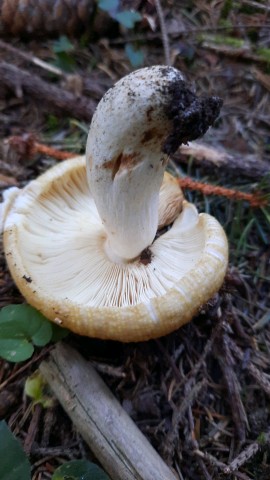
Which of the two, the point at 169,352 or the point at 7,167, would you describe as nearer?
the point at 169,352

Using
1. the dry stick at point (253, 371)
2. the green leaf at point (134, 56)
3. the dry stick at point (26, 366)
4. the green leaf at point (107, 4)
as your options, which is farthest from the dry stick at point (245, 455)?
the green leaf at point (107, 4)

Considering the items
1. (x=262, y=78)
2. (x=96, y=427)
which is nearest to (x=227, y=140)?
(x=262, y=78)

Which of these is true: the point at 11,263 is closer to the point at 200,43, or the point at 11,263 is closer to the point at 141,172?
the point at 141,172

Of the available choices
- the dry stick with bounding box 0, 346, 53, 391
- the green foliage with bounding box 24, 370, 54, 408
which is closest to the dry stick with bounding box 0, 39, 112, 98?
the dry stick with bounding box 0, 346, 53, 391

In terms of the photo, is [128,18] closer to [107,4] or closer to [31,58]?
[107,4]

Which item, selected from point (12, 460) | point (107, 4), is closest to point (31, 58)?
point (107, 4)

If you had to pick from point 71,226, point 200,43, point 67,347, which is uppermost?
point 200,43
